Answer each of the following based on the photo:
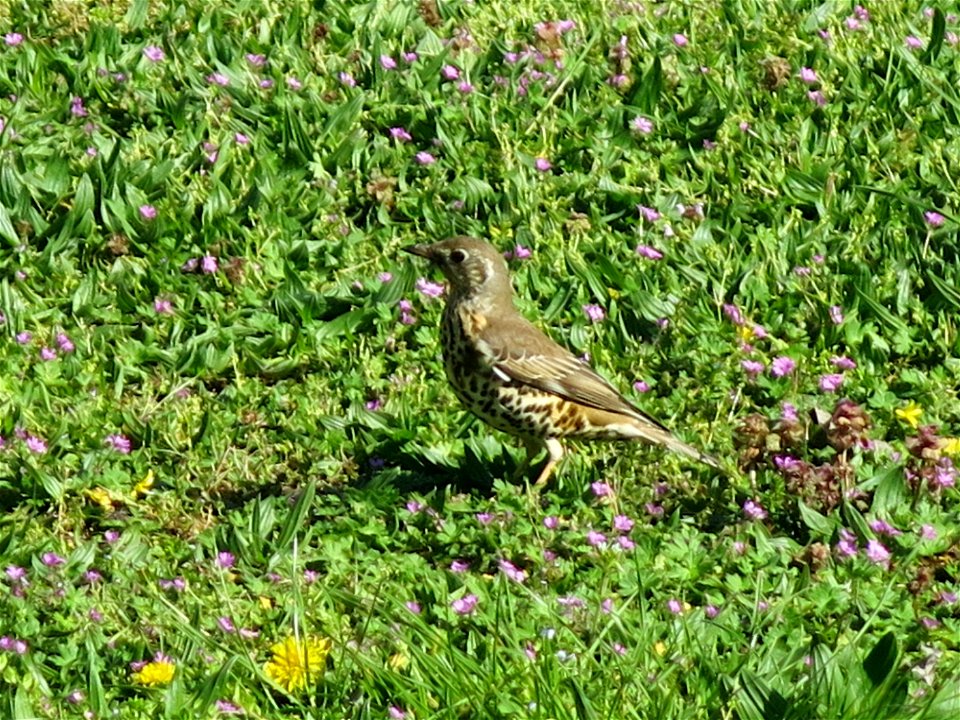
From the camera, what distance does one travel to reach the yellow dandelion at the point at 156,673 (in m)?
5.86

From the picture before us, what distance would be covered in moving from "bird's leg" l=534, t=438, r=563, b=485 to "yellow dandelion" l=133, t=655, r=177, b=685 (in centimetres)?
190

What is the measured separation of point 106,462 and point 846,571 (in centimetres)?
289

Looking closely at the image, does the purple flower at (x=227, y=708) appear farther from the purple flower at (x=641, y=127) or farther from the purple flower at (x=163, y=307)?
the purple flower at (x=641, y=127)

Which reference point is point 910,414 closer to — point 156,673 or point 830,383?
point 830,383

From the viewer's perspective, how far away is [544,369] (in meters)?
7.44

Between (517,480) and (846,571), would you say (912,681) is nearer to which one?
(846,571)

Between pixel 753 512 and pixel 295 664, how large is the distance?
79.9 inches

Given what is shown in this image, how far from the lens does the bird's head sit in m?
7.66

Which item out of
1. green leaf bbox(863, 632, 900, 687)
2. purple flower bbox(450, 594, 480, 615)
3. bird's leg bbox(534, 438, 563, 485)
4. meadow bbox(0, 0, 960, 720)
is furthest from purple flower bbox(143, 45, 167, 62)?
green leaf bbox(863, 632, 900, 687)

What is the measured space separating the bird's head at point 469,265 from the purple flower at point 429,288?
0.77m

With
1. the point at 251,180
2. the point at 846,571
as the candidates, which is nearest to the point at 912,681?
the point at 846,571

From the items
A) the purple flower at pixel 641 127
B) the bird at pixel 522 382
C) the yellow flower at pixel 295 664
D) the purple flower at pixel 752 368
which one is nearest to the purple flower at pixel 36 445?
the bird at pixel 522 382

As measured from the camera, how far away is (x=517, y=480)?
7.46 metres

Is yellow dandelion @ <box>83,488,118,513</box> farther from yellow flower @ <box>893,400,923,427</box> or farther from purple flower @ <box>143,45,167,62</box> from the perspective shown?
purple flower @ <box>143,45,167,62</box>
